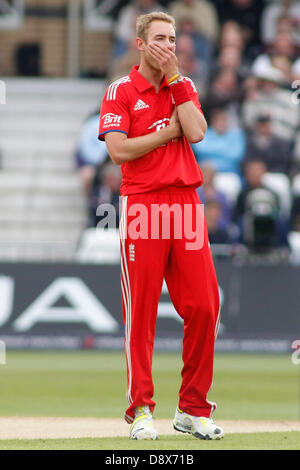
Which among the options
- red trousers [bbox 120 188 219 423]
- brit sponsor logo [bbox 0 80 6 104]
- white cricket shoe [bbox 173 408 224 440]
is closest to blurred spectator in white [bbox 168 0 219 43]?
brit sponsor logo [bbox 0 80 6 104]

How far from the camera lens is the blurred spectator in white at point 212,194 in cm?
1489

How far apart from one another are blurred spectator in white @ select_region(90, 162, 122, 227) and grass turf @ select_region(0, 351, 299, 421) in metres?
2.11

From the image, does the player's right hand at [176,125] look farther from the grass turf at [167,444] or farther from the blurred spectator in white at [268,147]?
the blurred spectator in white at [268,147]

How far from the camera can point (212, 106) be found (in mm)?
16484

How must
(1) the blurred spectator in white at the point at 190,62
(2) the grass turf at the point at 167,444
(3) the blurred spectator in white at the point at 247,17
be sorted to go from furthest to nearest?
(3) the blurred spectator in white at the point at 247,17 < (1) the blurred spectator in white at the point at 190,62 < (2) the grass turf at the point at 167,444

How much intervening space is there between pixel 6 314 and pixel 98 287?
1210 mm

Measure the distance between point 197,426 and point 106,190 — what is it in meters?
8.82

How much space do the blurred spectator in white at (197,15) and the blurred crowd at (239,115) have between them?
17 millimetres

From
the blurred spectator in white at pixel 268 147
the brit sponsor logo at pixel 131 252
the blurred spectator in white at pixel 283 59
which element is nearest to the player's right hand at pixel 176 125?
the brit sponsor logo at pixel 131 252

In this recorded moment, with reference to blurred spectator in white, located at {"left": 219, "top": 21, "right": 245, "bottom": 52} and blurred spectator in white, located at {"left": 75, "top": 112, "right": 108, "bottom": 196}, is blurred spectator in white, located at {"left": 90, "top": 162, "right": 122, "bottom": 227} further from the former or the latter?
blurred spectator in white, located at {"left": 219, "top": 21, "right": 245, "bottom": 52}

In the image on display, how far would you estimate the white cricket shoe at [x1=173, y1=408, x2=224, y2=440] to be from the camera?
656 centimetres

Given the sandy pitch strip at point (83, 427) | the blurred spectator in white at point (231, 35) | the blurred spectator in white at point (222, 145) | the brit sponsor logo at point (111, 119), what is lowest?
the sandy pitch strip at point (83, 427)
